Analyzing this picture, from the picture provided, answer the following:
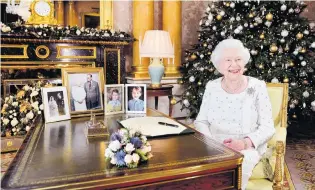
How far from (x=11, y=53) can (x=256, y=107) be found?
11.5 ft

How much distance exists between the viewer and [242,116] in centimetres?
207

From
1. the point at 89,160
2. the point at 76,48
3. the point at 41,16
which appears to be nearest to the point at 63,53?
the point at 76,48

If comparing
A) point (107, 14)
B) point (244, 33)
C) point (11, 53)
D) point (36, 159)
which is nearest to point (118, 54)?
point (107, 14)

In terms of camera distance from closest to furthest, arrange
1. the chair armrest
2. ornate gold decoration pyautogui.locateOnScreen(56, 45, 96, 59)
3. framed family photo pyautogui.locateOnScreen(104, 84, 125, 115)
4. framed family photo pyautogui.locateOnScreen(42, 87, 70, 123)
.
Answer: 1. the chair armrest
2. framed family photo pyautogui.locateOnScreen(42, 87, 70, 123)
3. framed family photo pyautogui.locateOnScreen(104, 84, 125, 115)
4. ornate gold decoration pyautogui.locateOnScreen(56, 45, 96, 59)

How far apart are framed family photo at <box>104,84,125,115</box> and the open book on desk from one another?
0.87 ft

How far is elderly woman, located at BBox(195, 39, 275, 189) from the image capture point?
80.5 inches

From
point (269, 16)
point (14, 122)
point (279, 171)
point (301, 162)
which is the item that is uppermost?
point (269, 16)

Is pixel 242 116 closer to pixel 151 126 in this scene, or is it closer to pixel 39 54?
pixel 151 126

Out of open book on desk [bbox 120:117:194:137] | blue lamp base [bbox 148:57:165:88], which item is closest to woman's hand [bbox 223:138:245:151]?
open book on desk [bbox 120:117:194:137]

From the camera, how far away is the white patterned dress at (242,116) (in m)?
2.02

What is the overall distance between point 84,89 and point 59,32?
107 inches

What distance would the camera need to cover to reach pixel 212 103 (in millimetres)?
2186

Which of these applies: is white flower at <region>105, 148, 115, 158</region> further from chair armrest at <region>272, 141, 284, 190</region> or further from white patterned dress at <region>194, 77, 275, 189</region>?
white patterned dress at <region>194, 77, 275, 189</region>

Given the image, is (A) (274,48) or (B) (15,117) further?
(A) (274,48)
